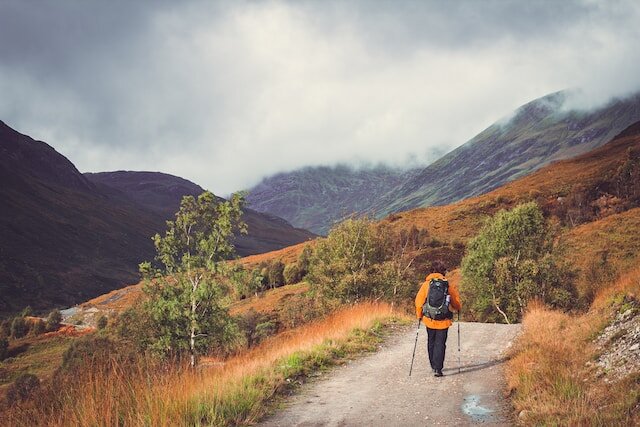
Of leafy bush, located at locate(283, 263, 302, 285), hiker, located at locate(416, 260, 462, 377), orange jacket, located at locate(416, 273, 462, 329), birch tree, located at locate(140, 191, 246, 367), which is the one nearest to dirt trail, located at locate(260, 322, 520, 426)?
hiker, located at locate(416, 260, 462, 377)

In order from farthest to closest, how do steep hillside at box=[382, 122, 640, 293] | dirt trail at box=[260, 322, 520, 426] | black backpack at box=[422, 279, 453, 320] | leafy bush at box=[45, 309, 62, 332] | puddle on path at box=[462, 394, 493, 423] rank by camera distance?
leafy bush at box=[45, 309, 62, 332], steep hillside at box=[382, 122, 640, 293], black backpack at box=[422, 279, 453, 320], dirt trail at box=[260, 322, 520, 426], puddle on path at box=[462, 394, 493, 423]

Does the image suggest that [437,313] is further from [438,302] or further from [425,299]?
[425,299]

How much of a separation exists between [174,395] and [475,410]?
464 cm

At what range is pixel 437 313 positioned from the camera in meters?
9.88

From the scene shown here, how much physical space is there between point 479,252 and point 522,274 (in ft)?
17.0

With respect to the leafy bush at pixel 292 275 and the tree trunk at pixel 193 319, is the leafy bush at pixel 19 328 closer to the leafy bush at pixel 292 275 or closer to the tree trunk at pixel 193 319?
the leafy bush at pixel 292 275

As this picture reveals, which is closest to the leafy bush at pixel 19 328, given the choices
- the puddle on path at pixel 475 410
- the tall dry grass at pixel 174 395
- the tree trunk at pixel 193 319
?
the tree trunk at pixel 193 319

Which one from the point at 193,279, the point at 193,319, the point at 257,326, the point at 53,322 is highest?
the point at 193,279

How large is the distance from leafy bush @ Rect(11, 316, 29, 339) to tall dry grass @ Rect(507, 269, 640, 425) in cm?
10173

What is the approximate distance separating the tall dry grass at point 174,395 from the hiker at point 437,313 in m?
2.83

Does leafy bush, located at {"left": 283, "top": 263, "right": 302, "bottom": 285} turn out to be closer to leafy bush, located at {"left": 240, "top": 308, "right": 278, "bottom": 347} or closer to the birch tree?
leafy bush, located at {"left": 240, "top": 308, "right": 278, "bottom": 347}

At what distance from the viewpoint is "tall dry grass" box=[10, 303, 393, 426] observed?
5.83 meters

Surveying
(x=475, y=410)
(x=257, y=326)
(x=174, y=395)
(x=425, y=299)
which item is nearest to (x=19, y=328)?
(x=257, y=326)

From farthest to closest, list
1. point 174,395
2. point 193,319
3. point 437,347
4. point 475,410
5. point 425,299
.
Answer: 1. point 193,319
2. point 425,299
3. point 437,347
4. point 475,410
5. point 174,395
